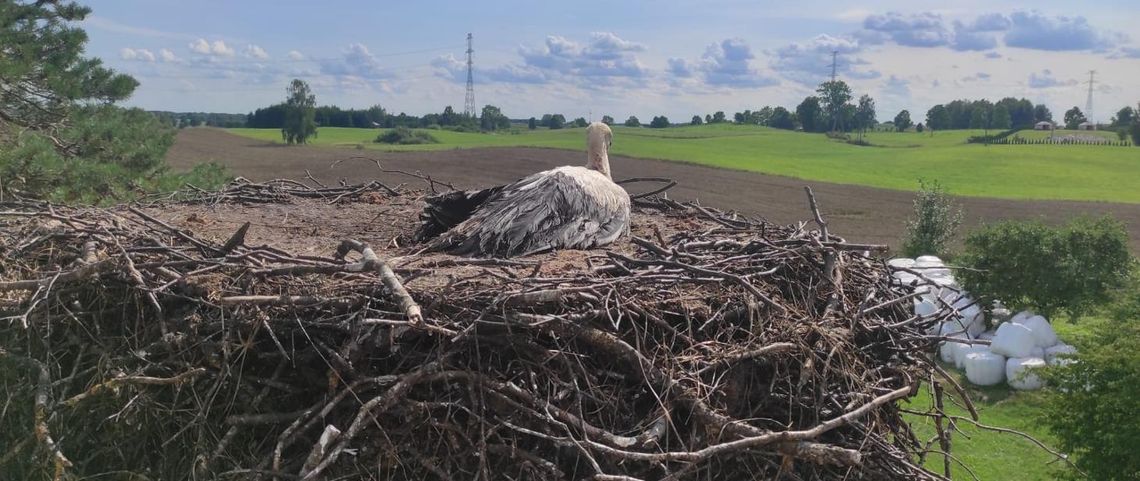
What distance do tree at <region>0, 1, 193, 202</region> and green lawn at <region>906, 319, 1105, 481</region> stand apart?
32.8ft

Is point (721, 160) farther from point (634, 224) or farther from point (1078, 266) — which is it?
point (634, 224)

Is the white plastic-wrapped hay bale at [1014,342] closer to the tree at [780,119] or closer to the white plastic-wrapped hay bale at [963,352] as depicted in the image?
the white plastic-wrapped hay bale at [963,352]

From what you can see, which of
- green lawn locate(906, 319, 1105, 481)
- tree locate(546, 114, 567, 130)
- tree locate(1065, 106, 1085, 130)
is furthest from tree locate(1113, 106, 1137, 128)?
green lawn locate(906, 319, 1105, 481)

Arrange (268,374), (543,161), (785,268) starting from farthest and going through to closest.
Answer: (543,161)
(785,268)
(268,374)

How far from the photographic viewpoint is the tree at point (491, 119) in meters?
75.4

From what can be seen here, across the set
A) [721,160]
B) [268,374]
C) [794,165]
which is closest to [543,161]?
[721,160]

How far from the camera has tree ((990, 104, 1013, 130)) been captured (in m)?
93.9

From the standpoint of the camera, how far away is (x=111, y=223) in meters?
5.23

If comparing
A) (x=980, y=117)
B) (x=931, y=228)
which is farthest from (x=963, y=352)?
(x=980, y=117)

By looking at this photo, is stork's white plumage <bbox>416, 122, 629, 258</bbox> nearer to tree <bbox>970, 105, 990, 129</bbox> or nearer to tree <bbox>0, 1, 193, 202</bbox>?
tree <bbox>0, 1, 193, 202</bbox>

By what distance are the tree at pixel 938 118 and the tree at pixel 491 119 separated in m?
55.3

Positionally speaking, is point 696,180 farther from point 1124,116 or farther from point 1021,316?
point 1124,116

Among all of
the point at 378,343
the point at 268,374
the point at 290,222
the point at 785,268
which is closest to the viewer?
the point at 378,343

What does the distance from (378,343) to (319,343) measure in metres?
0.39
